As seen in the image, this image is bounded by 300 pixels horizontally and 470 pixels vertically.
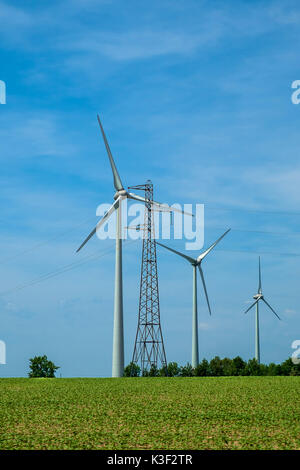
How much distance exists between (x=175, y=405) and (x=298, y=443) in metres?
10.3

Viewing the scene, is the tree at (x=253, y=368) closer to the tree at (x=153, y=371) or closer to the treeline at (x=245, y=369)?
the treeline at (x=245, y=369)

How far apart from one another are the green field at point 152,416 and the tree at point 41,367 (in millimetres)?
52237

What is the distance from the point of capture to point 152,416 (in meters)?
31.7

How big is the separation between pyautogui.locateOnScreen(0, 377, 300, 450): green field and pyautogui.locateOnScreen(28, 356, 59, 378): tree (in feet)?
171

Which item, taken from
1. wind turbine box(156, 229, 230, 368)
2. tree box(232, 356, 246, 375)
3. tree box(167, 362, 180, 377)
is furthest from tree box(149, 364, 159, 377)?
tree box(232, 356, 246, 375)

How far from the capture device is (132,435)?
27.4 m

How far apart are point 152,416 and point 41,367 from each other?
70.2 meters

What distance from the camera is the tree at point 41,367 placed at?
321 ft

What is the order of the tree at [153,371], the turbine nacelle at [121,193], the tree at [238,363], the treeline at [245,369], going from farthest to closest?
1. the tree at [238,363]
2. the treeline at [245,369]
3. the turbine nacelle at [121,193]
4. the tree at [153,371]

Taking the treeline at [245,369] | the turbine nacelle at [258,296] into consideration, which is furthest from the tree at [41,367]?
the turbine nacelle at [258,296]

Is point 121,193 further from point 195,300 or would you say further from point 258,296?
point 258,296

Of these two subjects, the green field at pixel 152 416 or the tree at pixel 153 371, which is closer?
the green field at pixel 152 416
